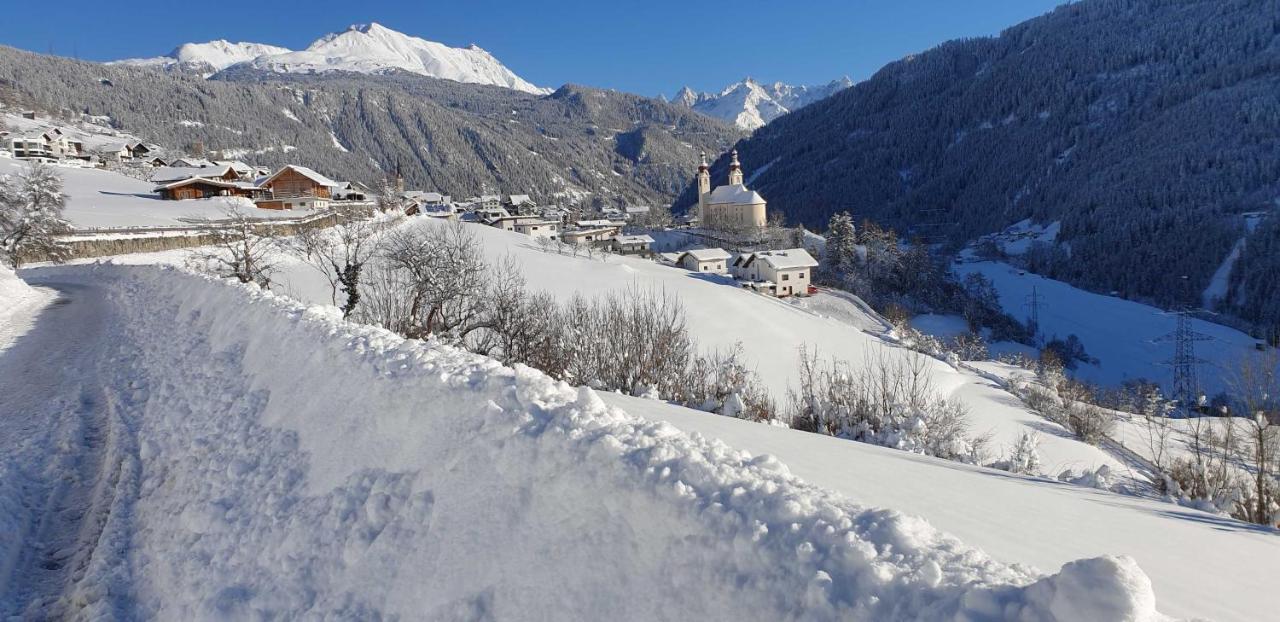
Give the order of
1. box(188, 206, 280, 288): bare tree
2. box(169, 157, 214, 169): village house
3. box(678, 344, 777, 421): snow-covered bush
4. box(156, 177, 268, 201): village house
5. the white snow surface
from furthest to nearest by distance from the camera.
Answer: box(169, 157, 214, 169): village house → the white snow surface → box(156, 177, 268, 201): village house → box(188, 206, 280, 288): bare tree → box(678, 344, 777, 421): snow-covered bush

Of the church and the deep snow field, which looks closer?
the deep snow field

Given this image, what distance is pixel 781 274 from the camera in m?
64.8

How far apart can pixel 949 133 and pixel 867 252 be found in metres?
127

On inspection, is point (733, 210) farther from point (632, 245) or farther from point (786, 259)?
point (786, 259)

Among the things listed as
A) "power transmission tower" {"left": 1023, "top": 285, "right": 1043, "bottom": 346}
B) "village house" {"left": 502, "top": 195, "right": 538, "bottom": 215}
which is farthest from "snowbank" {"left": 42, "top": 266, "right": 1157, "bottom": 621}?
"village house" {"left": 502, "top": 195, "right": 538, "bottom": 215}

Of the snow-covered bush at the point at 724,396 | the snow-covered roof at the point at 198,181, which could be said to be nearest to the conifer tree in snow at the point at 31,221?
the snow-covered roof at the point at 198,181

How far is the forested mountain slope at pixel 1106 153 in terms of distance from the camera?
97.1 m

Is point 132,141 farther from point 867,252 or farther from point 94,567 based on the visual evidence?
point 94,567

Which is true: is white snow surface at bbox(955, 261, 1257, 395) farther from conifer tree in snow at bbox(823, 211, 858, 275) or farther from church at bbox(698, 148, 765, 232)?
church at bbox(698, 148, 765, 232)

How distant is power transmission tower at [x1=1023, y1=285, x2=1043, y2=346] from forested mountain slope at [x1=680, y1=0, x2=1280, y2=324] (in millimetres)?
15970

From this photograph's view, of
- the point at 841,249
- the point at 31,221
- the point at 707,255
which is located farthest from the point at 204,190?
the point at 841,249

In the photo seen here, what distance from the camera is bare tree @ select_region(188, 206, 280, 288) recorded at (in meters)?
26.7

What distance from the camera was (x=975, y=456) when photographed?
14.3 meters

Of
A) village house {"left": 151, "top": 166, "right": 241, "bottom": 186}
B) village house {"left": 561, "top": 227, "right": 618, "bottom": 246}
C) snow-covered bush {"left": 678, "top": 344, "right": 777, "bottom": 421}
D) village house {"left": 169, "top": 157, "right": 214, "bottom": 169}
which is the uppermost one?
village house {"left": 169, "top": 157, "right": 214, "bottom": 169}
